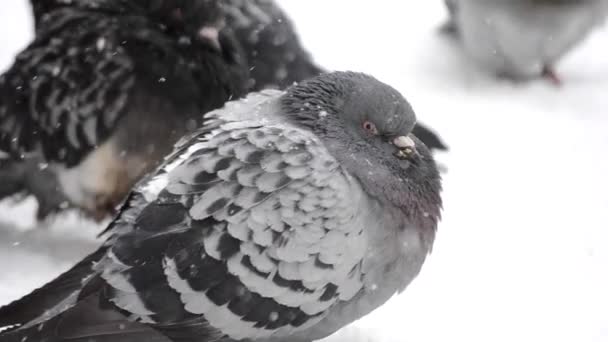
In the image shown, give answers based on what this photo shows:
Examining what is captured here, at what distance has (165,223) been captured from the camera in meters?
3.12

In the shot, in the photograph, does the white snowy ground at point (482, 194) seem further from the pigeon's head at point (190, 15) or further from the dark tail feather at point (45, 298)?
the pigeon's head at point (190, 15)

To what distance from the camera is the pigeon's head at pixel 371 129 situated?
3.36 meters

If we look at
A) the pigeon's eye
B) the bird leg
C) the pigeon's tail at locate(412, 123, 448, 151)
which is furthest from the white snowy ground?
the pigeon's eye

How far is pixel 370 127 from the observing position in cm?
349

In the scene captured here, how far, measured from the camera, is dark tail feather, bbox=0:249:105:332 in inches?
125

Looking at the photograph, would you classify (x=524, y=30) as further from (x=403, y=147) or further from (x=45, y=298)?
(x=45, y=298)

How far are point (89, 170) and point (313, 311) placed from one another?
71.5 inches

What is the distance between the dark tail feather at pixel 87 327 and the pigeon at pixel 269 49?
2039 mm

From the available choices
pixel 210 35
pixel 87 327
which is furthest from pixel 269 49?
pixel 87 327

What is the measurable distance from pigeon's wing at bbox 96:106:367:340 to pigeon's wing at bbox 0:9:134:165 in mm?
1368

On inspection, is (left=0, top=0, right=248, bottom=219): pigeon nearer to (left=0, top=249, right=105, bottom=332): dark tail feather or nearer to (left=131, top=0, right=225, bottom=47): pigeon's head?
(left=131, top=0, right=225, bottom=47): pigeon's head

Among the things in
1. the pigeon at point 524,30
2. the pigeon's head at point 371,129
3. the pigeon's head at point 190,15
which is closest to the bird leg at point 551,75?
the pigeon at point 524,30

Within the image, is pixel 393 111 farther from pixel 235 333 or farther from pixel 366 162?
pixel 235 333

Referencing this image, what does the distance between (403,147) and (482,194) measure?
205 centimetres
